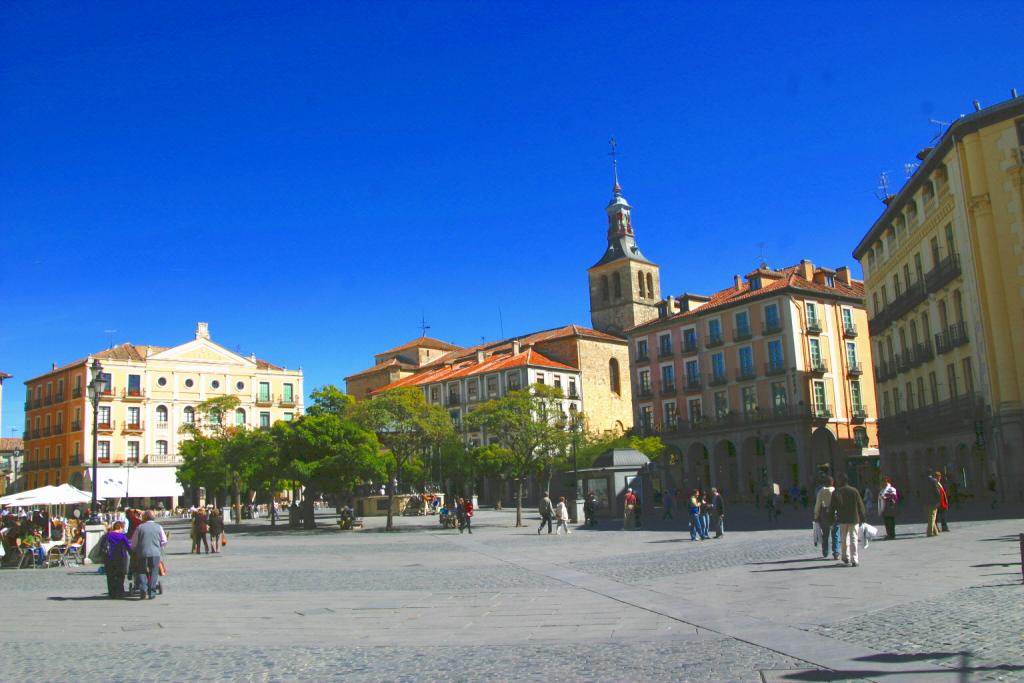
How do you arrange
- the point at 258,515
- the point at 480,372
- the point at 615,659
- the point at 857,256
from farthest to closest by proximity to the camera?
the point at 480,372
the point at 258,515
the point at 857,256
the point at 615,659

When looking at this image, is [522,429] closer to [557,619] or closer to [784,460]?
[784,460]

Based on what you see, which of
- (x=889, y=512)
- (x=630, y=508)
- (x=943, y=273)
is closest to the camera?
(x=889, y=512)

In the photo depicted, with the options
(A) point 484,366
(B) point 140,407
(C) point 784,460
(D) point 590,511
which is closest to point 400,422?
(D) point 590,511

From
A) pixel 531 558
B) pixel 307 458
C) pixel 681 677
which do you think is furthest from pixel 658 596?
pixel 307 458

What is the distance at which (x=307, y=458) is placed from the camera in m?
37.7

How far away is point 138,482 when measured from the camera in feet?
211

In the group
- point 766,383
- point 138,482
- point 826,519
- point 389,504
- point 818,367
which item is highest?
point 818,367

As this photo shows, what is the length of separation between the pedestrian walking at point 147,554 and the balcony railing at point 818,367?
45.3 m

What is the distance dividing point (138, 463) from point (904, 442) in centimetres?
5456

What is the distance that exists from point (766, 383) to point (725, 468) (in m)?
6.39

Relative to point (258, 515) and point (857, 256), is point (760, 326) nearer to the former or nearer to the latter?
point (857, 256)

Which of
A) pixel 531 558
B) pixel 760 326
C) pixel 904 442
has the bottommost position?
pixel 531 558

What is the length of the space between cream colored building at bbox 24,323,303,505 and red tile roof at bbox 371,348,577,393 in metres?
11.3

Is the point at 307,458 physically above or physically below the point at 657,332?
below
